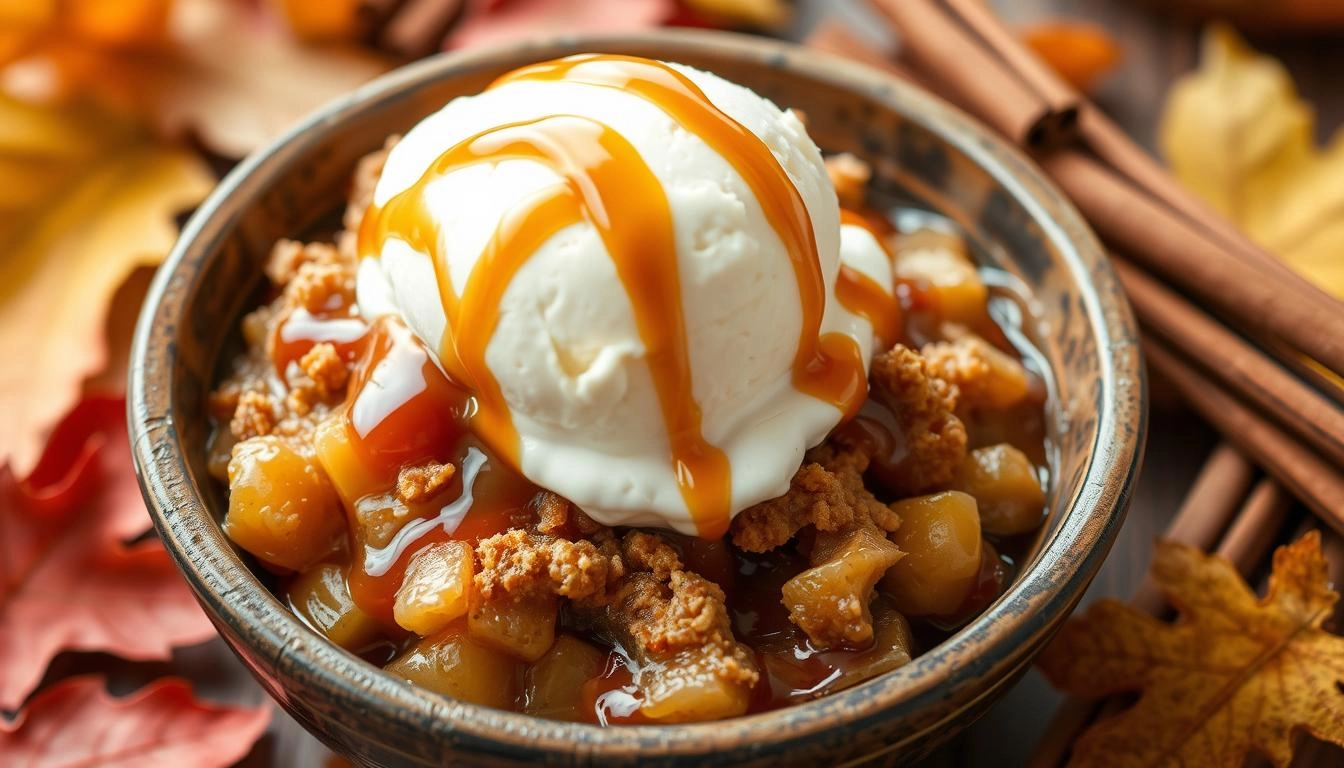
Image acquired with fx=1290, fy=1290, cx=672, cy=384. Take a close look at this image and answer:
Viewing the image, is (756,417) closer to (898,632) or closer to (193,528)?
(898,632)

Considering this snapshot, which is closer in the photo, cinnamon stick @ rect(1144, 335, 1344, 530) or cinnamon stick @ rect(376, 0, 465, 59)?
cinnamon stick @ rect(1144, 335, 1344, 530)

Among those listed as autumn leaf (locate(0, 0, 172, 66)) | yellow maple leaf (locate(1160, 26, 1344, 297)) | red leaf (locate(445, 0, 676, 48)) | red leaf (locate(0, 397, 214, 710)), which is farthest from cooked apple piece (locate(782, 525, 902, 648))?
autumn leaf (locate(0, 0, 172, 66))

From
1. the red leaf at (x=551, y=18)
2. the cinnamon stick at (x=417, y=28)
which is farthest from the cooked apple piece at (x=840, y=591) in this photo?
the cinnamon stick at (x=417, y=28)

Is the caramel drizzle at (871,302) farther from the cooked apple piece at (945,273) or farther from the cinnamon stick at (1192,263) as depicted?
the cinnamon stick at (1192,263)

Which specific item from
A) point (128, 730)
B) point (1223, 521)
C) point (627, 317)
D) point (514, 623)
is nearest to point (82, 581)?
point (128, 730)

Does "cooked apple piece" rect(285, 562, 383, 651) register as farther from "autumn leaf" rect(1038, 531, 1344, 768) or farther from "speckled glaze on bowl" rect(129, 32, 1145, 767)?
"autumn leaf" rect(1038, 531, 1344, 768)

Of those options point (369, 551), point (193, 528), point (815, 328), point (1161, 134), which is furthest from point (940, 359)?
point (1161, 134)

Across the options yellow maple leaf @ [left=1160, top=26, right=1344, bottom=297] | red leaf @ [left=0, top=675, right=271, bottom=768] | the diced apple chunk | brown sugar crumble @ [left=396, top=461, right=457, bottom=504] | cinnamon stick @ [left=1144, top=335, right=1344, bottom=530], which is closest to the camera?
the diced apple chunk
